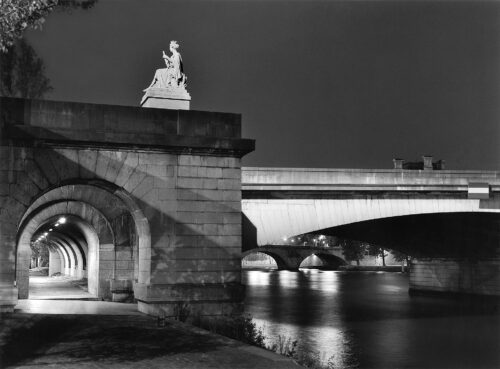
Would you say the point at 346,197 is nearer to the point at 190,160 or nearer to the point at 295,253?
the point at 190,160

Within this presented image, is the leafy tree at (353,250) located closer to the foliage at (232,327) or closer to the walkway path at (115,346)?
the foliage at (232,327)

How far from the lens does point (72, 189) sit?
24.8 meters

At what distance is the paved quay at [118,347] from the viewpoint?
10.9 metres

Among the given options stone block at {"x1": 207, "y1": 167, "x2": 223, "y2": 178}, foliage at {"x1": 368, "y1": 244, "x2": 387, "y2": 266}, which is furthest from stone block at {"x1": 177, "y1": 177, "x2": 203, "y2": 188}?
foliage at {"x1": 368, "y1": 244, "x2": 387, "y2": 266}

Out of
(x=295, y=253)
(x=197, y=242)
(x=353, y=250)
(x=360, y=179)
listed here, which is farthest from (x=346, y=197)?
(x=353, y=250)

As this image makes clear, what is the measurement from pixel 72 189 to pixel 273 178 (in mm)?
8957

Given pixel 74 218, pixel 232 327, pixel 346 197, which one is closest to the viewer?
pixel 232 327

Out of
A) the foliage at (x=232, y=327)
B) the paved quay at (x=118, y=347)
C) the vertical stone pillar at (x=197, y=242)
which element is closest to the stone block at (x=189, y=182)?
the vertical stone pillar at (x=197, y=242)

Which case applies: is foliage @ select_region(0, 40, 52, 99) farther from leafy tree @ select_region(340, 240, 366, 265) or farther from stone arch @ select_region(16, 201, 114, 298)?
leafy tree @ select_region(340, 240, 366, 265)

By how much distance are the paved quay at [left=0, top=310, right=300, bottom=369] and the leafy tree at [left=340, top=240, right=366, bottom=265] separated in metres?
86.2

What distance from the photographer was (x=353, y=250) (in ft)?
348

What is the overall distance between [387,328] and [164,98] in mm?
16978

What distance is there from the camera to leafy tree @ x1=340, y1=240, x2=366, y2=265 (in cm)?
10259

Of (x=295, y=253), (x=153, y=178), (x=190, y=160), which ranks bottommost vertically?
(x=295, y=253)
